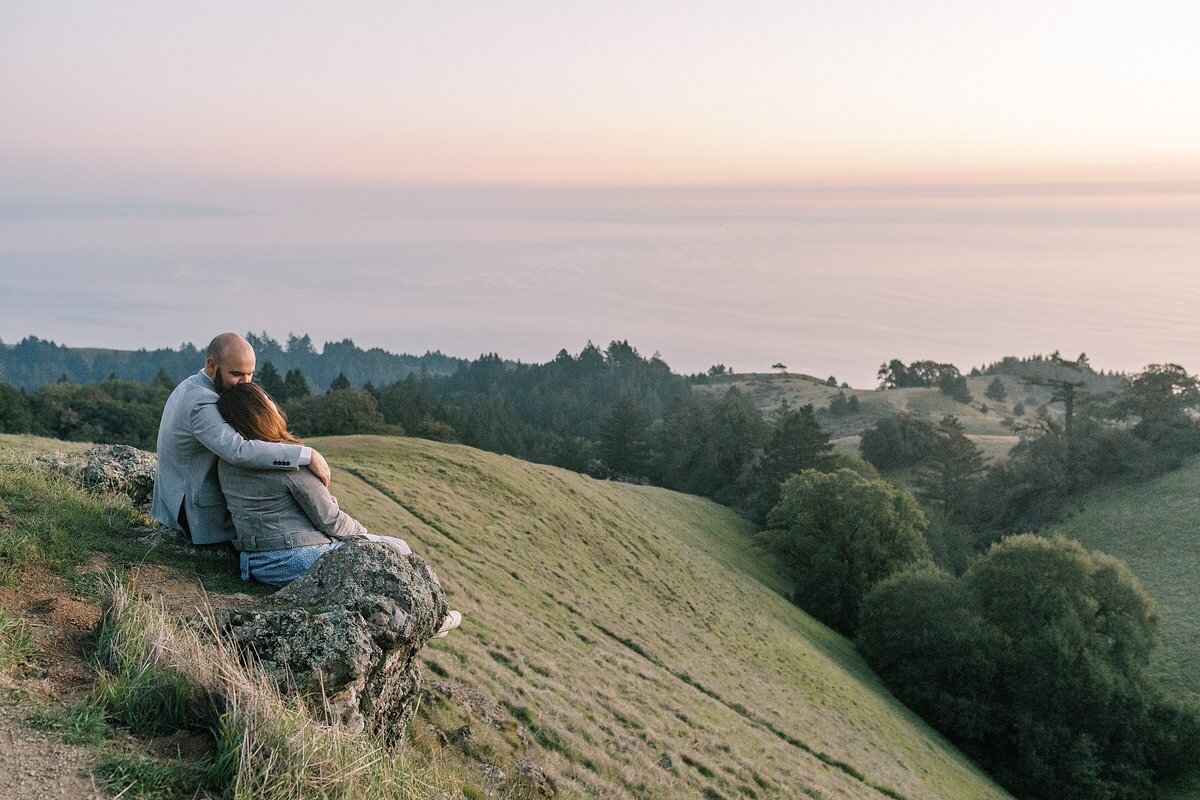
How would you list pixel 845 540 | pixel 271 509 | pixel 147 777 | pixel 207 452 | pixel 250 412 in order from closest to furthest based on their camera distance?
pixel 147 777 < pixel 250 412 < pixel 271 509 < pixel 207 452 < pixel 845 540

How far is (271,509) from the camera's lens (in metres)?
8.09

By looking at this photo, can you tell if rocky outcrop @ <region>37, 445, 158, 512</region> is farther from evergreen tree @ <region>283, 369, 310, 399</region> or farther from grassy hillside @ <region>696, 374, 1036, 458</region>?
grassy hillside @ <region>696, 374, 1036, 458</region>

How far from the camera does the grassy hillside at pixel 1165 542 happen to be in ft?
136

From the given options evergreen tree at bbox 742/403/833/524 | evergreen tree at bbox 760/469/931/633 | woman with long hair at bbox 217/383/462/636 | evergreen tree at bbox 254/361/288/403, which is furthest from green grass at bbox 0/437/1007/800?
evergreen tree at bbox 254/361/288/403

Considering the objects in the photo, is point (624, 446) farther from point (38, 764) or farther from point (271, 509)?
point (38, 764)

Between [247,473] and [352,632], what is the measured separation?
8.47ft

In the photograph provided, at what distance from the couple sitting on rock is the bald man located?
0.4 inches

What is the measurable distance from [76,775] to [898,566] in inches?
2002

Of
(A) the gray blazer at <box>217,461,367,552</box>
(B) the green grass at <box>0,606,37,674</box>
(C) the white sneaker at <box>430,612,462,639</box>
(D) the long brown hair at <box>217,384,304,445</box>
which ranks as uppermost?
(D) the long brown hair at <box>217,384,304,445</box>

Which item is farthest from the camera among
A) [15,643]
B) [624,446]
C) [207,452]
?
[624,446]

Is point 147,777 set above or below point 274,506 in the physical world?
below

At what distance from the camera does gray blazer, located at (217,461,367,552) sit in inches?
315

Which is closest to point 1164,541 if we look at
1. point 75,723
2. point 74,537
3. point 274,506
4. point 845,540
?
point 845,540

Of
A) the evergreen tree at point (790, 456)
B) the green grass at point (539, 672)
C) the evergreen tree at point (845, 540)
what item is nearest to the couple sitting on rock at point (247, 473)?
the green grass at point (539, 672)
